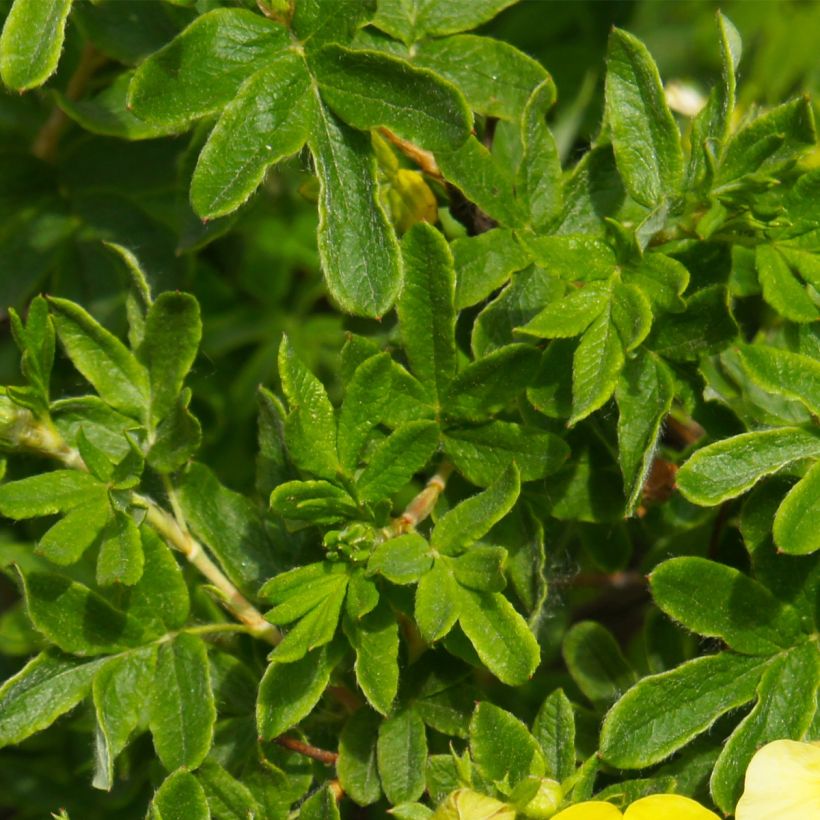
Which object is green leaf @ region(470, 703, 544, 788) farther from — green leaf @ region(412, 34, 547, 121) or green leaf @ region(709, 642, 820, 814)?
green leaf @ region(412, 34, 547, 121)

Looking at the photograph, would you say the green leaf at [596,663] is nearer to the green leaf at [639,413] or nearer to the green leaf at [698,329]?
the green leaf at [639,413]

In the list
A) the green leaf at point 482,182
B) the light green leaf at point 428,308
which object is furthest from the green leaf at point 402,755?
the green leaf at point 482,182

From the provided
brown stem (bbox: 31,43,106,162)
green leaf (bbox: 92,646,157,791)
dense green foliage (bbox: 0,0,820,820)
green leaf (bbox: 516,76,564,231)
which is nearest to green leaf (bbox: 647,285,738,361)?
dense green foliage (bbox: 0,0,820,820)

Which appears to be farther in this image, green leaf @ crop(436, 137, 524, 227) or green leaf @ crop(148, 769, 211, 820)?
green leaf @ crop(436, 137, 524, 227)

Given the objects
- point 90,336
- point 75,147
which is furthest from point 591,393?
point 75,147

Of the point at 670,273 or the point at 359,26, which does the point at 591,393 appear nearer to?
the point at 670,273
